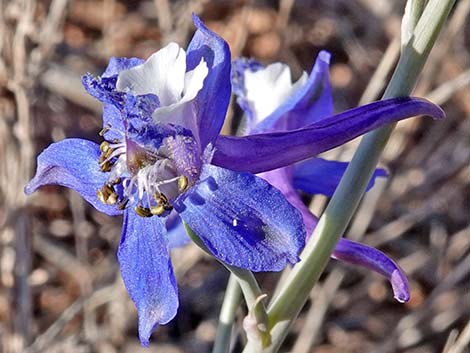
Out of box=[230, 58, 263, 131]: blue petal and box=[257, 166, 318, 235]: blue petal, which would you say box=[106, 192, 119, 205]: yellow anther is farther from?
box=[230, 58, 263, 131]: blue petal

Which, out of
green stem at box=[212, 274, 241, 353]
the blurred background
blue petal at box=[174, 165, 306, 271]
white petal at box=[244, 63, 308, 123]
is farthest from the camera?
the blurred background

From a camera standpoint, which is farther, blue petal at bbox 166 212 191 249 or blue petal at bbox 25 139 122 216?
blue petal at bbox 166 212 191 249

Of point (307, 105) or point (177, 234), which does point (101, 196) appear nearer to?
point (177, 234)

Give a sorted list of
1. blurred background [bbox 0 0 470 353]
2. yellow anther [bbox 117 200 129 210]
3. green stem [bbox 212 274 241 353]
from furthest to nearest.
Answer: blurred background [bbox 0 0 470 353]
green stem [bbox 212 274 241 353]
yellow anther [bbox 117 200 129 210]

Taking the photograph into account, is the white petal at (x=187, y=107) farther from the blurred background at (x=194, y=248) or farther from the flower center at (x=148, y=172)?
the blurred background at (x=194, y=248)

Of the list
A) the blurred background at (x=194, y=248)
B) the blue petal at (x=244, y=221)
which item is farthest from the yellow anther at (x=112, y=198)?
the blurred background at (x=194, y=248)

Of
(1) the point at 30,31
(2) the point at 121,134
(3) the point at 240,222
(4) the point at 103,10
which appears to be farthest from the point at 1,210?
(3) the point at 240,222

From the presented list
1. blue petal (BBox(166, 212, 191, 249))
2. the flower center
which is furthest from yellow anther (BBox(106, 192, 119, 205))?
blue petal (BBox(166, 212, 191, 249))
